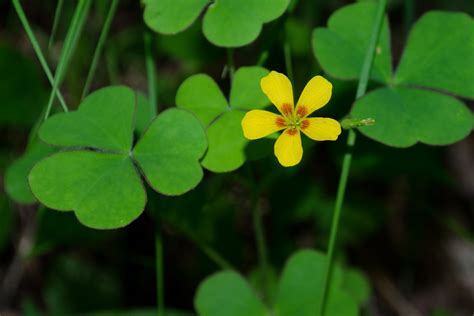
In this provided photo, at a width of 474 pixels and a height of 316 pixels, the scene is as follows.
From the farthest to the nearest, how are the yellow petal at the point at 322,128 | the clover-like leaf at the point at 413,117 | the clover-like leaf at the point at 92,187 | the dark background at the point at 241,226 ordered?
the dark background at the point at 241,226, the clover-like leaf at the point at 413,117, the clover-like leaf at the point at 92,187, the yellow petal at the point at 322,128

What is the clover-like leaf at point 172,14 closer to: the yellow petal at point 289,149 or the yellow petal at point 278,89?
the yellow petal at point 278,89

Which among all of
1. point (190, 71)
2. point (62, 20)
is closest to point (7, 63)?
point (62, 20)

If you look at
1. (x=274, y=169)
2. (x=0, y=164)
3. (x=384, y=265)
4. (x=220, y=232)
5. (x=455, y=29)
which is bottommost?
(x=384, y=265)

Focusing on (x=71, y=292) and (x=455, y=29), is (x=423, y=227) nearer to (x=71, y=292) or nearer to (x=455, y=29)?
(x=455, y=29)

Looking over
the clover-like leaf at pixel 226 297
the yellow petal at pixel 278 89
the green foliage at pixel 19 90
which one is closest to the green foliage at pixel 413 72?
the yellow petal at pixel 278 89

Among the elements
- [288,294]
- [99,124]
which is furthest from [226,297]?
[99,124]

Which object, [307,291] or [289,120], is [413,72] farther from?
[307,291]
